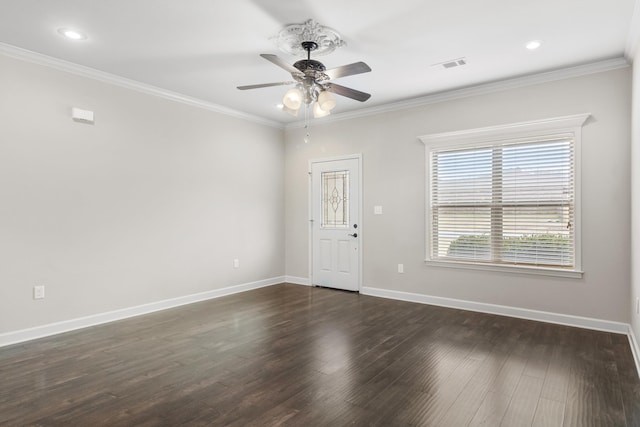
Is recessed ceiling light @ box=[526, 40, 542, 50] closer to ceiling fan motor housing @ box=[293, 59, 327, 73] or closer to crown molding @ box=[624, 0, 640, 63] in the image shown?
crown molding @ box=[624, 0, 640, 63]

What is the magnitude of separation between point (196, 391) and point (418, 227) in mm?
3523

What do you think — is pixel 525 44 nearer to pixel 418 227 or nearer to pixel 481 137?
pixel 481 137

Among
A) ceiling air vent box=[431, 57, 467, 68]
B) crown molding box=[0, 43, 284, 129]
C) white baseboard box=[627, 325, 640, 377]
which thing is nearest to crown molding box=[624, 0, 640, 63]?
ceiling air vent box=[431, 57, 467, 68]

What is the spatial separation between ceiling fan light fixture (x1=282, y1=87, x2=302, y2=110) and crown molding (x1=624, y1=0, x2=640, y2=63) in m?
2.60

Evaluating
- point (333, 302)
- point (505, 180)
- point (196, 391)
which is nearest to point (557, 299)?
point (505, 180)

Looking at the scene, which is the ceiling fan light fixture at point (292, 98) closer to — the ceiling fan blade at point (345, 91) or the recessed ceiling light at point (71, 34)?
the ceiling fan blade at point (345, 91)

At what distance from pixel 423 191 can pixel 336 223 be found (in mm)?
1572

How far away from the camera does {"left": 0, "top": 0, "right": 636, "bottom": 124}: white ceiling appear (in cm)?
282

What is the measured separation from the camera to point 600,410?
2322mm

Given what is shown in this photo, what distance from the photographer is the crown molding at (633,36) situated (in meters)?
2.81

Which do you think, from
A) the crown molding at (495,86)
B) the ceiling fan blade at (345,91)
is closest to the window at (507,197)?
the crown molding at (495,86)

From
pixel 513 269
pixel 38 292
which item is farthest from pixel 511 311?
pixel 38 292

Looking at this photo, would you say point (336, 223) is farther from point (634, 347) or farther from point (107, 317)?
point (634, 347)

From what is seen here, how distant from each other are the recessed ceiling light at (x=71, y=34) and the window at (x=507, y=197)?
3989 mm
